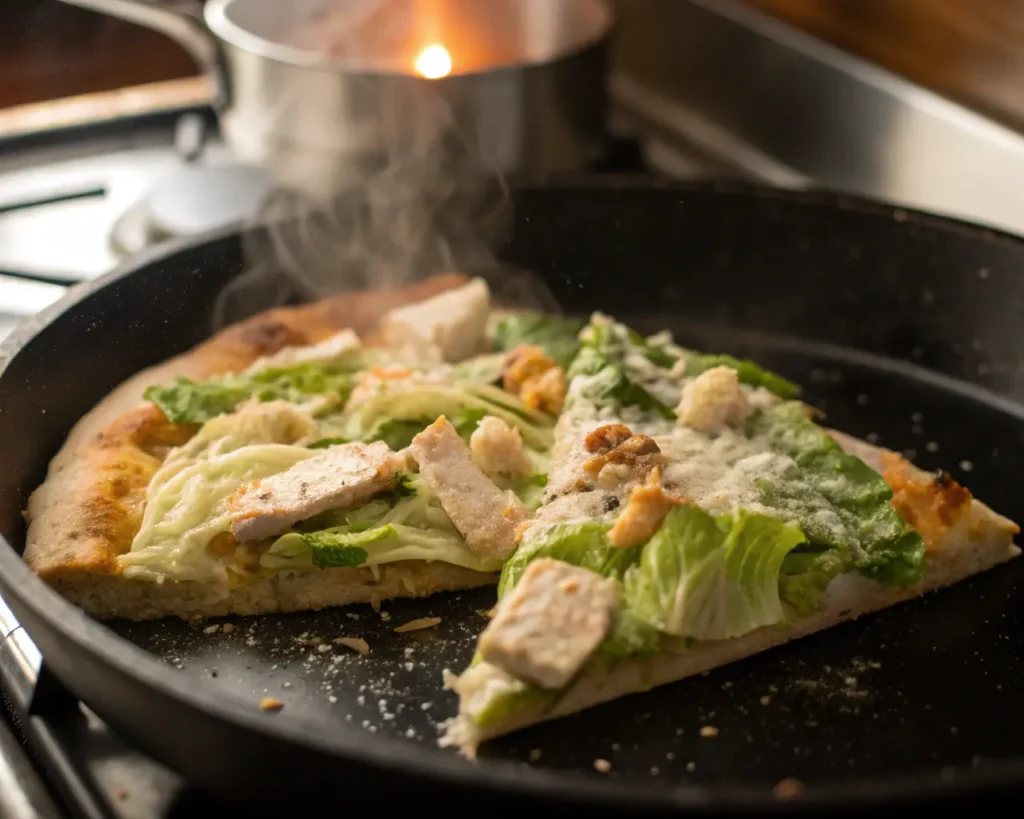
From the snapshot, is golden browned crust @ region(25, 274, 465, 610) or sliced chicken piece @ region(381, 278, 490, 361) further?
sliced chicken piece @ region(381, 278, 490, 361)

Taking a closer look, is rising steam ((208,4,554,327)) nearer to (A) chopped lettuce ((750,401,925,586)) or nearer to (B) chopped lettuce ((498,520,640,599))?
(A) chopped lettuce ((750,401,925,586))

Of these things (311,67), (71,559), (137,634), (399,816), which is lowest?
(137,634)

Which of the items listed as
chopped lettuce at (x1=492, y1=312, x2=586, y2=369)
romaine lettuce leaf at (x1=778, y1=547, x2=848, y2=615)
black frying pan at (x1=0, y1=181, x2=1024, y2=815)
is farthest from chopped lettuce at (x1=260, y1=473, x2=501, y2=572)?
chopped lettuce at (x1=492, y1=312, x2=586, y2=369)

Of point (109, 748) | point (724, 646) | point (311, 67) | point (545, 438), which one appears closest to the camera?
point (109, 748)

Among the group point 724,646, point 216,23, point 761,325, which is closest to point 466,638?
point 724,646

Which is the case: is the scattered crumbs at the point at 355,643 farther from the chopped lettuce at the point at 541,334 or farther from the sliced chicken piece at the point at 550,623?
the chopped lettuce at the point at 541,334

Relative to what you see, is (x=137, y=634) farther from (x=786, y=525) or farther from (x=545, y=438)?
(x=786, y=525)
